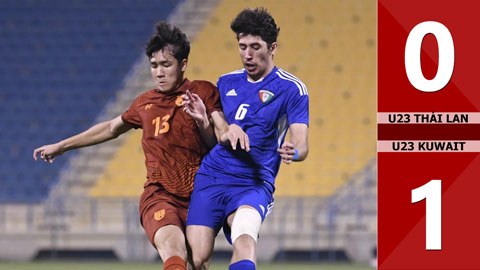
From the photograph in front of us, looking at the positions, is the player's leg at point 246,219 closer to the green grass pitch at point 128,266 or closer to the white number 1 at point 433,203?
the white number 1 at point 433,203

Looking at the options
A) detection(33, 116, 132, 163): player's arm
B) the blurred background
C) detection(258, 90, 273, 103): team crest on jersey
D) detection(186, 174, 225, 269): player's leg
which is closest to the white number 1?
detection(258, 90, 273, 103): team crest on jersey

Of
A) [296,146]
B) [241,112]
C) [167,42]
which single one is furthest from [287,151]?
[167,42]

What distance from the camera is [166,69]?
5660 mm

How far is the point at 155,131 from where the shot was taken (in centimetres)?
566

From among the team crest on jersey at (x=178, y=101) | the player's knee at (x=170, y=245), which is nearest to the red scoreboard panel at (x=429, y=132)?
the team crest on jersey at (x=178, y=101)

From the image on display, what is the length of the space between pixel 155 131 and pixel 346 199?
868 cm

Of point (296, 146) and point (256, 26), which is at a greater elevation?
point (256, 26)

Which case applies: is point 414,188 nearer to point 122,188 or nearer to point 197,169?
point 197,169

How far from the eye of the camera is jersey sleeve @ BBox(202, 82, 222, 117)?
5621 mm

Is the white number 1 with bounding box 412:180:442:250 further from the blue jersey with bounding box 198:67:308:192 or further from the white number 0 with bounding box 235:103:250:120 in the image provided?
the white number 0 with bounding box 235:103:250:120

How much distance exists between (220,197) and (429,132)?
1.35 meters

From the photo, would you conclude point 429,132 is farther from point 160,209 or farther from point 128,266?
point 128,266

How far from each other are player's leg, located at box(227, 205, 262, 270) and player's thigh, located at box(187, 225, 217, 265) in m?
0.26

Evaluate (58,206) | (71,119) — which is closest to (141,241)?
(58,206)
